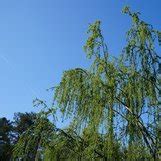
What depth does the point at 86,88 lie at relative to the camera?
8336 mm

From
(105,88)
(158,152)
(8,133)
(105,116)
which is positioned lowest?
(158,152)

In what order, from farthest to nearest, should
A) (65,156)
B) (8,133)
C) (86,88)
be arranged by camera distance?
(8,133)
(65,156)
(86,88)

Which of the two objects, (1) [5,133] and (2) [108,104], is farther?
(1) [5,133]

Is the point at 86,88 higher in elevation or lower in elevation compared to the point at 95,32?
lower

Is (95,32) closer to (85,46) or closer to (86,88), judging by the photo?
(85,46)

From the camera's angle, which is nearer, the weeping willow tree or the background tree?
the weeping willow tree

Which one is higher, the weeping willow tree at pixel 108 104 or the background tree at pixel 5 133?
the background tree at pixel 5 133

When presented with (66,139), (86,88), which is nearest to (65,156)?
(66,139)

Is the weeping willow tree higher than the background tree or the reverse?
the reverse

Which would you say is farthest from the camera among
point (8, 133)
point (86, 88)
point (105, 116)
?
point (8, 133)

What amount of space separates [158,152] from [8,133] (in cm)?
5352

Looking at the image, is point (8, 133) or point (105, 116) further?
point (8, 133)

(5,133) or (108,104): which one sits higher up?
(5,133)

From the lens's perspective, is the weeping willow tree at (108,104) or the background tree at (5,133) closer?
the weeping willow tree at (108,104)
